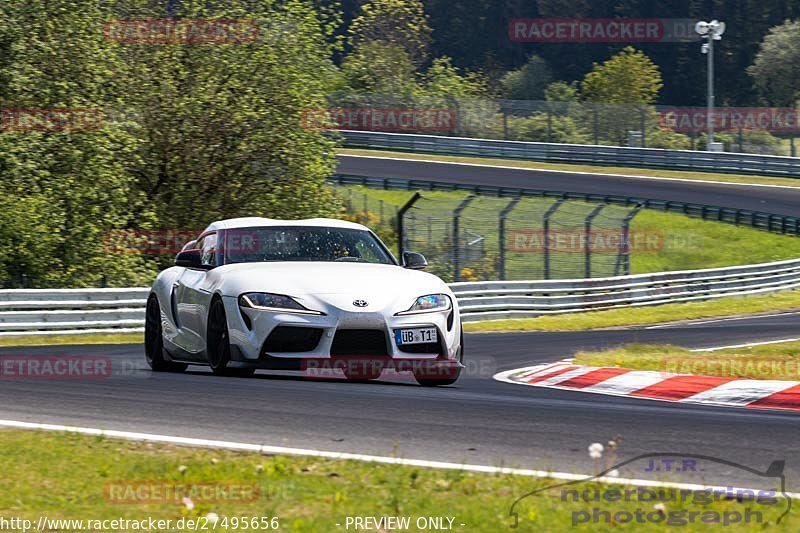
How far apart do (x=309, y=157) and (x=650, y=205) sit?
17.5 metres

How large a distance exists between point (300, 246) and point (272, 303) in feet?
3.93

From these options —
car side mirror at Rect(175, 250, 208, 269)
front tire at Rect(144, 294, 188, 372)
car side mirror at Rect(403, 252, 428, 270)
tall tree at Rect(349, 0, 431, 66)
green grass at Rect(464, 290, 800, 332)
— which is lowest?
green grass at Rect(464, 290, 800, 332)

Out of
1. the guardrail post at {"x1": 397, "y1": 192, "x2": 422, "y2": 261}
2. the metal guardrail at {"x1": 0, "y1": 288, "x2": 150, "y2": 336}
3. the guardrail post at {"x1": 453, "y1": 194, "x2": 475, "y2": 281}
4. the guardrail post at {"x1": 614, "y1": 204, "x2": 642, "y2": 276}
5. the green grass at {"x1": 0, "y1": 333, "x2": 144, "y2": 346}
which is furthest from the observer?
the guardrail post at {"x1": 614, "y1": 204, "x2": 642, "y2": 276}

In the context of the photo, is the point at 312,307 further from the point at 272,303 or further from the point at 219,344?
the point at 219,344

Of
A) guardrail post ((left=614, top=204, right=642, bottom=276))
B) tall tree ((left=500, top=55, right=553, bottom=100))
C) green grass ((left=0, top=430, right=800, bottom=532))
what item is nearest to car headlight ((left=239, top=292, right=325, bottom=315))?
green grass ((left=0, top=430, right=800, bottom=532))

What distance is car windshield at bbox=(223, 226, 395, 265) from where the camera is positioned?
33.8 feet

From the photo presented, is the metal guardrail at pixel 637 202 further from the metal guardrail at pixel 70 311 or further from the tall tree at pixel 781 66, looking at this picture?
the tall tree at pixel 781 66

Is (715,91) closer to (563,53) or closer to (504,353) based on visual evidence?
(563,53)

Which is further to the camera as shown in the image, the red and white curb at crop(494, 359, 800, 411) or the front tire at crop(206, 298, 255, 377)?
the front tire at crop(206, 298, 255, 377)

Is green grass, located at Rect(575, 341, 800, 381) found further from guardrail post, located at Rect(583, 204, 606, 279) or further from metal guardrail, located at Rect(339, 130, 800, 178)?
metal guardrail, located at Rect(339, 130, 800, 178)

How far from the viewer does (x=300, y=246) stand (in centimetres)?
1045

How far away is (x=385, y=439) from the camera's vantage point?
7.10m

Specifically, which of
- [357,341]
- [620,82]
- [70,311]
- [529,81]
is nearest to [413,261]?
[357,341]

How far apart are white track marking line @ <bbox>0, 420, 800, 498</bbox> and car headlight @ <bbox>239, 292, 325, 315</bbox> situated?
2.07m
